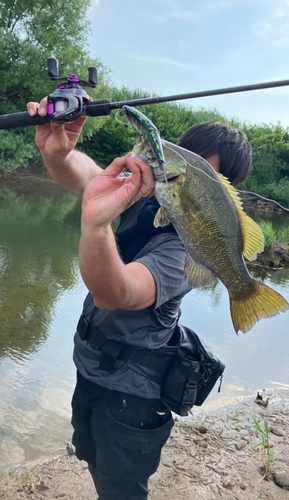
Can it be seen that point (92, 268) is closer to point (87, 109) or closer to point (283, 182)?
point (87, 109)

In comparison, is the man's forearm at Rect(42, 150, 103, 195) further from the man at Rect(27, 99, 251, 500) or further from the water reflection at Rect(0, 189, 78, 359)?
the water reflection at Rect(0, 189, 78, 359)

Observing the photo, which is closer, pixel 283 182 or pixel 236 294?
pixel 236 294

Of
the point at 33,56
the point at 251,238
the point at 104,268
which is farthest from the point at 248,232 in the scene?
the point at 33,56

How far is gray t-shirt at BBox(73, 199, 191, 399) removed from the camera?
6.66ft

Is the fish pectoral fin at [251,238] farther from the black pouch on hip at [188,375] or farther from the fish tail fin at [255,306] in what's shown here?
the black pouch on hip at [188,375]

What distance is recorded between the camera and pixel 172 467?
3.51 m

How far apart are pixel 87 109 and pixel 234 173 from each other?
81cm

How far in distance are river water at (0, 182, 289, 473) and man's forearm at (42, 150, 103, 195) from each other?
2.30 metres

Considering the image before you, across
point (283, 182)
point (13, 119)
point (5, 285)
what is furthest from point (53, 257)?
point (283, 182)

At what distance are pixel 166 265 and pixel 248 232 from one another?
0.38 metres

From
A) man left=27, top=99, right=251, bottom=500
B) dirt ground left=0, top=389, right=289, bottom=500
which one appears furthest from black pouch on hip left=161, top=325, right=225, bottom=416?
dirt ground left=0, top=389, right=289, bottom=500

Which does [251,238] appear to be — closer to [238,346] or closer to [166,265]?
[166,265]

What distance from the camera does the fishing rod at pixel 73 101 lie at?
6.59 ft

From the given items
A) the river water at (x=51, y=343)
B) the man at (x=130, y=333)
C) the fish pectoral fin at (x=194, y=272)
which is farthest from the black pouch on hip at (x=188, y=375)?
the river water at (x=51, y=343)
